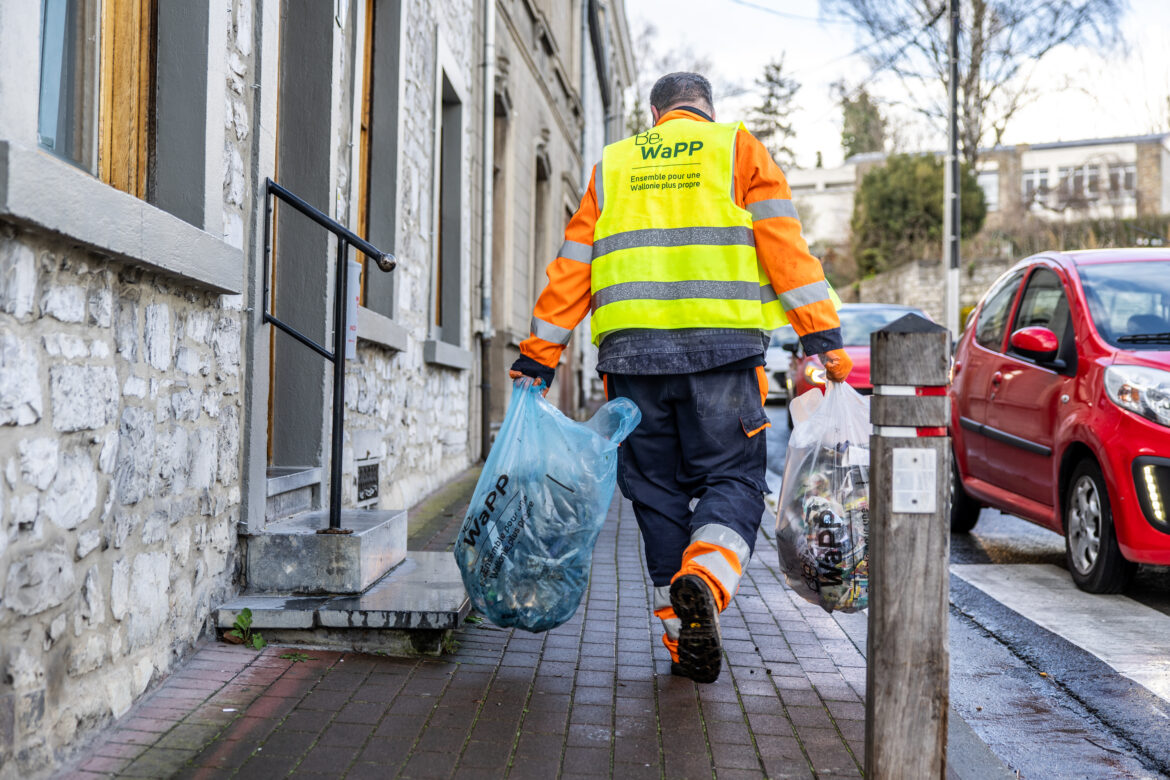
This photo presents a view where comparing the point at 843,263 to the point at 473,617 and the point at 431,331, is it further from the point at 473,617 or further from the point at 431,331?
the point at 473,617

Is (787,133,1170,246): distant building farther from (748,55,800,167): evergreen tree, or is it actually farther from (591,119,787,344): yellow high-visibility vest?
(591,119,787,344): yellow high-visibility vest

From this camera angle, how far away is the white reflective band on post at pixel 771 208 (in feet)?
11.6

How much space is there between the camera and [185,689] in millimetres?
3189

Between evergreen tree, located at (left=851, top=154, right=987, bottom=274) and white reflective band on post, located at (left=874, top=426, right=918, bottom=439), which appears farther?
evergreen tree, located at (left=851, top=154, right=987, bottom=274)

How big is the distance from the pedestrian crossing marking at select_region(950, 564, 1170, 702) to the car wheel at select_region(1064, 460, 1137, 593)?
0.27 feet

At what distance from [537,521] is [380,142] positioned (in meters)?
3.40

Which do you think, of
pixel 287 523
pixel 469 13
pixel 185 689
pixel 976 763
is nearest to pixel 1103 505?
Result: pixel 976 763

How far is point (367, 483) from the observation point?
5543 mm

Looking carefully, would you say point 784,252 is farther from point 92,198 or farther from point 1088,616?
point 1088,616

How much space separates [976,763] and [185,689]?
2.18 m

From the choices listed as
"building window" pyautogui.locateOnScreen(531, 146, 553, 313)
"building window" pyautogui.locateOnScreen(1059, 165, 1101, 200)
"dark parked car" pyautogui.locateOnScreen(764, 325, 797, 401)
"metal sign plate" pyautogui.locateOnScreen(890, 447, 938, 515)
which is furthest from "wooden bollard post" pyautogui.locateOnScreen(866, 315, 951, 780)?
"building window" pyautogui.locateOnScreen(1059, 165, 1101, 200)

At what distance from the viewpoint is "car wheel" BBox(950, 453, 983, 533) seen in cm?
683

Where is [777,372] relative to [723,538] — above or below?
above

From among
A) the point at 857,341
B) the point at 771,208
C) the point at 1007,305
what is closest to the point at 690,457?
the point at 771,208
